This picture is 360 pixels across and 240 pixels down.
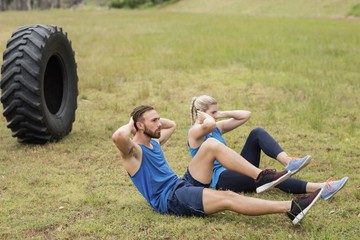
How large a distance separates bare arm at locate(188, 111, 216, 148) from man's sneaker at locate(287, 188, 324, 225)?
1131mm

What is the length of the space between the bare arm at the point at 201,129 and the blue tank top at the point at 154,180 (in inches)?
23.3

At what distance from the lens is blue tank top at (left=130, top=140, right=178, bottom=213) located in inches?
201

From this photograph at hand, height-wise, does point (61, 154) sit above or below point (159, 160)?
below

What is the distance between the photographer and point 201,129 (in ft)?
18.3

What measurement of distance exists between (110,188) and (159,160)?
1111 mm

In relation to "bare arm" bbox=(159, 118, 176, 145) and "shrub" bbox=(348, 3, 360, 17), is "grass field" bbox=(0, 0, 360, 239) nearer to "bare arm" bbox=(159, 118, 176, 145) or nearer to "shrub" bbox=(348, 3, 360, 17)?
"bare arm" bbox=(159, 118, 176, 145)

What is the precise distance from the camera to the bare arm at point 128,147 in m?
4.87

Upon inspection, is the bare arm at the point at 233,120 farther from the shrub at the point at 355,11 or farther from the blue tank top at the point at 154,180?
the shrub at the point at 355,11

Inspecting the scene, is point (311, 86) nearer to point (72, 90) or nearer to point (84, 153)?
point (72, 90)

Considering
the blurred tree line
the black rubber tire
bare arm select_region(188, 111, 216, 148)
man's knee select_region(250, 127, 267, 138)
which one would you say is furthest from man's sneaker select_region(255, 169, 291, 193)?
the blurred tree line

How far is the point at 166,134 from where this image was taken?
605cm

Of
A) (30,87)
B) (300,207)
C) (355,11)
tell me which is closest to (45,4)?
(355,11)

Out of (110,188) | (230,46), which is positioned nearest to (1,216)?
(110,188)

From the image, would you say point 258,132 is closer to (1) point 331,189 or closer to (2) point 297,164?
(2) point 297,164
